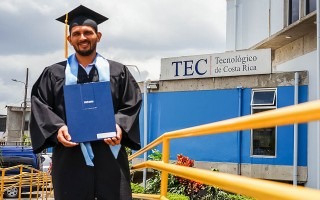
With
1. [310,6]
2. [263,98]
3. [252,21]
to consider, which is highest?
[252,21]

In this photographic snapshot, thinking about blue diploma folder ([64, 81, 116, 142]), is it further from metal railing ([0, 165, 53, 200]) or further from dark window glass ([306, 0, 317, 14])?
dark window glass ([306, 0, 317, 14])

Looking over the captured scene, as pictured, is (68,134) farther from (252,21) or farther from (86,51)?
(252,21)

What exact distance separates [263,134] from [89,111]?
1203 centimetres

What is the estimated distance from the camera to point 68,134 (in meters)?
3.05

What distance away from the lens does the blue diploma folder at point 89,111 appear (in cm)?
306

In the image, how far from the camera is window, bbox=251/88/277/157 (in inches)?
573

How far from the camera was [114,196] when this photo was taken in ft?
10.3

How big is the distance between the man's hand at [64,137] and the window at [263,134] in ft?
38.9

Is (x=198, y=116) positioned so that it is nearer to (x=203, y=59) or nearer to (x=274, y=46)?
(x=203, y=59)

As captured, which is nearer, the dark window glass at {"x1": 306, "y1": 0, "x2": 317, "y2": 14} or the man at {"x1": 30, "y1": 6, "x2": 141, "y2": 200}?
the man at {"x1": 30, "y1": 6, "x2": 141, "y2": 200}

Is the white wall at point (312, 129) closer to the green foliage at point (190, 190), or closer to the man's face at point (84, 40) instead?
the green foliage at point (190, 190)

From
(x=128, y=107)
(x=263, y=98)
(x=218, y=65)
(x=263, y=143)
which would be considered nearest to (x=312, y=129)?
(x=263, y=143)

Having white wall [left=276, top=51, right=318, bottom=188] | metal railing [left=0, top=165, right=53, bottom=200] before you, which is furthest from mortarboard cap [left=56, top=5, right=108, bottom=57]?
white wall [left=276, top=51, right=318, bottom=188]

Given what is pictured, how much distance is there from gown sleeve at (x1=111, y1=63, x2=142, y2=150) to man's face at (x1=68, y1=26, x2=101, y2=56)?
21 centimetres
